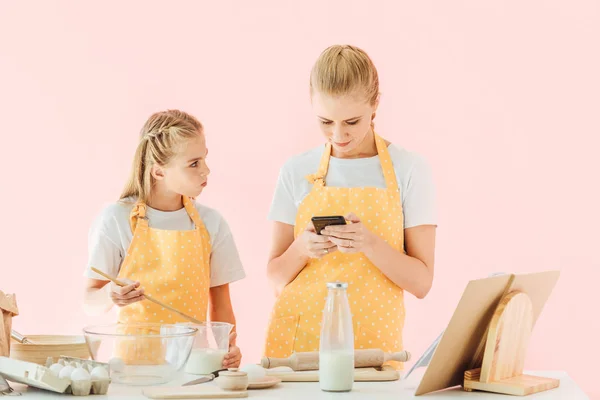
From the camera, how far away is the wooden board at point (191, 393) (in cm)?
159

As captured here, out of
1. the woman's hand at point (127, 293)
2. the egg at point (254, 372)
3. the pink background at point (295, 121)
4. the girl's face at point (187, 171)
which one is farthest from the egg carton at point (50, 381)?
the pink background at point (295, 121)

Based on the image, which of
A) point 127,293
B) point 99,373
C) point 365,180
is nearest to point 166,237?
point 127,293

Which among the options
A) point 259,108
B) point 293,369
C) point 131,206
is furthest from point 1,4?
point 293,369

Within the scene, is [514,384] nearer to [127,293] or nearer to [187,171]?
[127,293]

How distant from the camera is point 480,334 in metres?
1.74

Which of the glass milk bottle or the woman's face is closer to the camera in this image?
the glass milk bottle

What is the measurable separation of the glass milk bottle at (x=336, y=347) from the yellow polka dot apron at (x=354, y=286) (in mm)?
666

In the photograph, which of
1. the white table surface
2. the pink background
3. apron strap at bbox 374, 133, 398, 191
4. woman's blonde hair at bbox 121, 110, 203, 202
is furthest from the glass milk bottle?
the pink background

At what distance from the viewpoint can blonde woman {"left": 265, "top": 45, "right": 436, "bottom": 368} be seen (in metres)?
2.30

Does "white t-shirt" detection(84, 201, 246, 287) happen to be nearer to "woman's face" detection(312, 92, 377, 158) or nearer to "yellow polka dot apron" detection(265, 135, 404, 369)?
"yellow polka dot apron" detection(265, 135, 404, 369)

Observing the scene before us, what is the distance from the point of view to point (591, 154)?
136 inches

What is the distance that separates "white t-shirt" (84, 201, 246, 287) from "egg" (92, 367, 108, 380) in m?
0.90

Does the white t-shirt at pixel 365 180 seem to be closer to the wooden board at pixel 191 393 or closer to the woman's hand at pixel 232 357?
the woman's hand at pixel 232 357

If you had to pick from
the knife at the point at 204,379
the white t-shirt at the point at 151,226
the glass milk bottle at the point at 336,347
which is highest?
the white t-shirt at the point at 151,226
